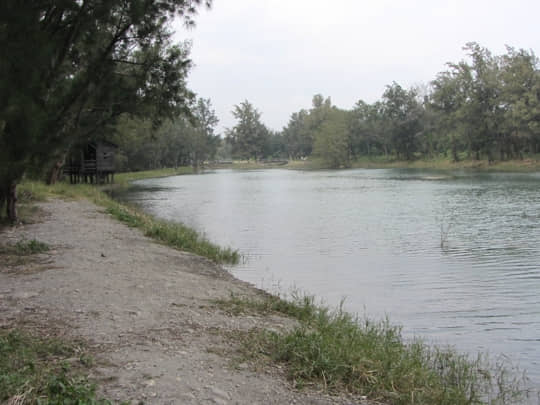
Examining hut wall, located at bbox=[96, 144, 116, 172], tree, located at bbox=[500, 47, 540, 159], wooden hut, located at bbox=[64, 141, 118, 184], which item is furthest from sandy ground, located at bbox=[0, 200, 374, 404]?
tree, located at bbox=[500, 47, 540, 159]

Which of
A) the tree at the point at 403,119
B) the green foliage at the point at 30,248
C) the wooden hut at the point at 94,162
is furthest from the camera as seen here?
the tree at the point at 403,119

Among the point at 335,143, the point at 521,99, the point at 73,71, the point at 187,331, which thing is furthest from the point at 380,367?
the point at 335,143

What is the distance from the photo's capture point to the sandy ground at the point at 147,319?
187 inches

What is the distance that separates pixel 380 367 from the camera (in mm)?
5715

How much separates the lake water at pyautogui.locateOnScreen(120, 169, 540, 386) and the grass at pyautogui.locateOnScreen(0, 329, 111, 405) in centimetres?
558

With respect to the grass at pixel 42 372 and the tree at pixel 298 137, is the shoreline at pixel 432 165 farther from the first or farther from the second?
the grass at pixel 42 372

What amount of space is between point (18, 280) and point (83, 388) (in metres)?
5.03

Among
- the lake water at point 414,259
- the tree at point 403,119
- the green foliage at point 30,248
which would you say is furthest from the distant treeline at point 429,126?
the green foliage at point 30,248

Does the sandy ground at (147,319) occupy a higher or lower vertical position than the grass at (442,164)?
lower

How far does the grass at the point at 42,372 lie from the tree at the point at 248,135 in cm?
13876

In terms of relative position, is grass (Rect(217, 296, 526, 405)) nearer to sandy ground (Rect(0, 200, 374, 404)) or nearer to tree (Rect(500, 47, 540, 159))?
sandy ground (Rect(0, 200, 374, 404))

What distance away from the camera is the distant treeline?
6594 centimetres

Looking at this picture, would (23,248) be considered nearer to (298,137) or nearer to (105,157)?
(105,157)

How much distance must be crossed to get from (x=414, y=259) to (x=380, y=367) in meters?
9.77
